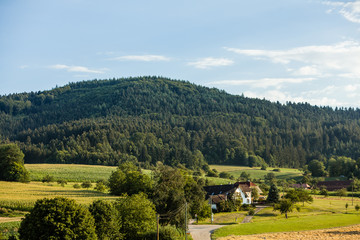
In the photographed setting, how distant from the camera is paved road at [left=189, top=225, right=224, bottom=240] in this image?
52.6 m

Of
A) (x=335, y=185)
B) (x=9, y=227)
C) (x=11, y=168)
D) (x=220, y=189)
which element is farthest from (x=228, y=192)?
(x=9, y=227)

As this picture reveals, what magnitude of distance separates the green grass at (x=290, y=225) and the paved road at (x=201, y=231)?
4.90ft

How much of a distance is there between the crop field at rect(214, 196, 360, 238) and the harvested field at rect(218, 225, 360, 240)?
2.50 m

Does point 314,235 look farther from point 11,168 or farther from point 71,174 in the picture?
point 71,174

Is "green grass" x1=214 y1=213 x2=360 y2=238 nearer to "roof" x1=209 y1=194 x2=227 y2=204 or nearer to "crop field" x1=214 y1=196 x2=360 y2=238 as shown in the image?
"crop field" x1=214 y1=196 x2=360 y2=238

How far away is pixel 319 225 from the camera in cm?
6150

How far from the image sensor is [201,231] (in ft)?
190

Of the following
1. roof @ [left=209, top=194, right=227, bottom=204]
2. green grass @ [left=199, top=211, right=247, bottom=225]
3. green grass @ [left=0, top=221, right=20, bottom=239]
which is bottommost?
green grass @ [left=199, top=211, right=247, bottom=225]

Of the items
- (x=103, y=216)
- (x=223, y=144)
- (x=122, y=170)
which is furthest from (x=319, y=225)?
(x=223, y=144)

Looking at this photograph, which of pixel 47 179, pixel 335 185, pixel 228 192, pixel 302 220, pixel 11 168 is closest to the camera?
pixel 302 220

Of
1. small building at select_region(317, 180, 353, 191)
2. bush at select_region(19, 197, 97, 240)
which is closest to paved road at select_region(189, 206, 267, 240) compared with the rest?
bush at select_region(19, 197, 97, 240)

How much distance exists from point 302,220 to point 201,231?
2045 cm

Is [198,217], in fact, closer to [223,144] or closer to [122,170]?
[122,170]

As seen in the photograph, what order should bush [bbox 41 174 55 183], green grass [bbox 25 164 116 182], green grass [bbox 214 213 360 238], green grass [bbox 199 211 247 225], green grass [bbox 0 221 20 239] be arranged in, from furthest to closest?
green grass [bbox 25 164 116 182]
bush [bbox 41 174 55 183]
green grass [bbox 199 211 247 225]
green grass [bbox 214 213 360 238]
green grass [bbox 0 221 20 239]
